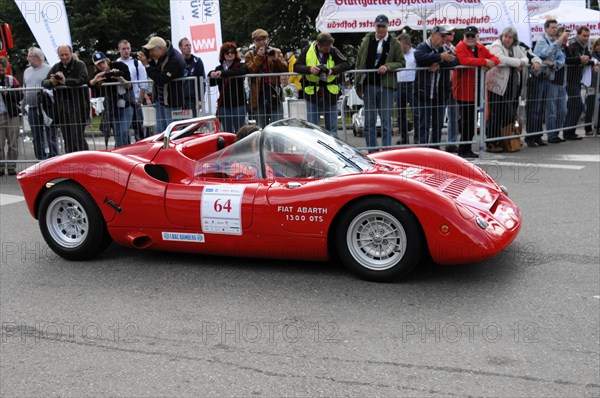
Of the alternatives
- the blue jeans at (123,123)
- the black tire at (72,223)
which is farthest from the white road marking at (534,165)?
the black tire at (72,223)

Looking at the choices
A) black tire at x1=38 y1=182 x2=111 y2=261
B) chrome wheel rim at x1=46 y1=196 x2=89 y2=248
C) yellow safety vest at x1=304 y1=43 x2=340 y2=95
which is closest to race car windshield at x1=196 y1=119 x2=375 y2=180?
black tire at x1=38 y1=182 x2=111 y2=261

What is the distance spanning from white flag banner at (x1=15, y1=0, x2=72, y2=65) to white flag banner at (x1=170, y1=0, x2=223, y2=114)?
Answer: 2.06 meters

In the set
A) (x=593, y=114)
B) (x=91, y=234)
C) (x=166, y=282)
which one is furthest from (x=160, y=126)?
(x=593, y=114)

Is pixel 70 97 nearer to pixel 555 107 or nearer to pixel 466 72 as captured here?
pixel 466 72

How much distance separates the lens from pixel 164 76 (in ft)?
30.3

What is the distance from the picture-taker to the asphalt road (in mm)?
3262

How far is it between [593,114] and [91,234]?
32.8 feet

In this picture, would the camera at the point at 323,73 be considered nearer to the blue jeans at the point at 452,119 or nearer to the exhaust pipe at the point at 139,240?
the blue jeans at the point at 452,119

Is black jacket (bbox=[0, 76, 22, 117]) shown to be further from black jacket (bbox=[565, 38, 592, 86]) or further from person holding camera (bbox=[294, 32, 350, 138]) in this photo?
black jacket (bbox=[565, 38, 592, 86])

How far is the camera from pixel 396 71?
9406mm

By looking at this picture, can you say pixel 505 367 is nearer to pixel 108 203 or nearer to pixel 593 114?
pixel 108 203

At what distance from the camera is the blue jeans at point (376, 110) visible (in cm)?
946

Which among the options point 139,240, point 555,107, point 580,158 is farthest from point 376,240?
point 555,107

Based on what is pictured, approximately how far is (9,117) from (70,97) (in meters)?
1.20
